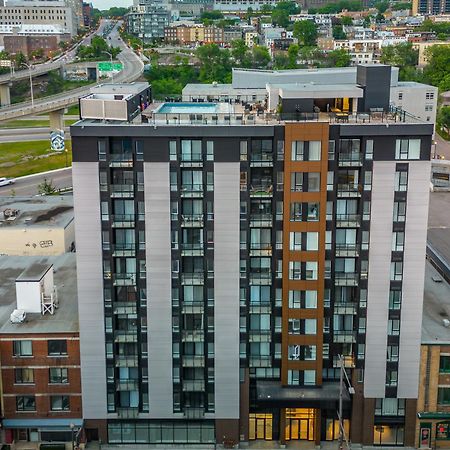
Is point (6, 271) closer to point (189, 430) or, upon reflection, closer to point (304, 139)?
point (189, 430)

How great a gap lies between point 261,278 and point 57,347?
57.7 feet

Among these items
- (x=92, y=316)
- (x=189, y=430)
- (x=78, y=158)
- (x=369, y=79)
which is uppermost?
(x=369, y=79)

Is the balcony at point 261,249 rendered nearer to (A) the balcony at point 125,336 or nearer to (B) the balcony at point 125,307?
(B) the balcony at point 125,307

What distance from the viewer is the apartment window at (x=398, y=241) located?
179 ft

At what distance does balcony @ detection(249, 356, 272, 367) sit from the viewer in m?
57.5

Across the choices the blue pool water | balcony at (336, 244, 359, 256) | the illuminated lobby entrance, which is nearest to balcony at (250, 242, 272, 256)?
balcony at (336, 244, 359, 256)

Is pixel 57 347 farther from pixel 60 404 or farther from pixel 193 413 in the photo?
pixel 193 413

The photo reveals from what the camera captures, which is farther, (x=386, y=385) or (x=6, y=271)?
(x=6, y=271)

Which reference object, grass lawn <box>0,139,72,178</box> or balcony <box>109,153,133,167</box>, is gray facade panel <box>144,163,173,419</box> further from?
grass lawn <box>0,139,72,178</box>

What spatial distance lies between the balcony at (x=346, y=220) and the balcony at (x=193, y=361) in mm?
15415

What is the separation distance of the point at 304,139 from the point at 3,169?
11563 cm

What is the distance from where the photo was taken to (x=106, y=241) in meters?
55.1

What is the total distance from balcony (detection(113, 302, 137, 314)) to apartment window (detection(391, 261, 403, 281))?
20.5 metres

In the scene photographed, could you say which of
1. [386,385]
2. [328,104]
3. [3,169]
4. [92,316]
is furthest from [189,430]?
[3,169]
